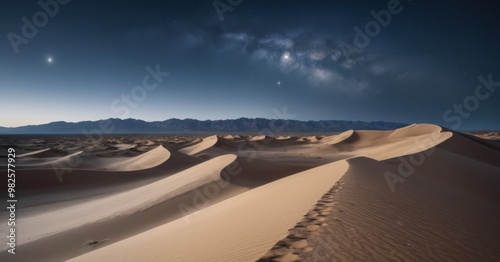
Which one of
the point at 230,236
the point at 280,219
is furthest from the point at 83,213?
the point at 280,219

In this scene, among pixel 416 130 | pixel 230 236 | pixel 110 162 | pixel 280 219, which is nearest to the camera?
pixel 230 236

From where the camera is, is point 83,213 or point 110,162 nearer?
point 83,213

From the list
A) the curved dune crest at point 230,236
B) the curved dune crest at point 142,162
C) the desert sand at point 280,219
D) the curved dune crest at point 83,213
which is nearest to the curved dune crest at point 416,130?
the desert sand at point 280,219

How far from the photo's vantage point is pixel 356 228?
3.29 meters

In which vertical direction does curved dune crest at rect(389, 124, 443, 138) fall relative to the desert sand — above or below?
above

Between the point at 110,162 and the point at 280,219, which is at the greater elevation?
the point at 280,219

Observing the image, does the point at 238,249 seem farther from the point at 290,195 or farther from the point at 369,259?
the point at 290,195

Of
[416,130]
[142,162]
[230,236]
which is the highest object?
[416,130]

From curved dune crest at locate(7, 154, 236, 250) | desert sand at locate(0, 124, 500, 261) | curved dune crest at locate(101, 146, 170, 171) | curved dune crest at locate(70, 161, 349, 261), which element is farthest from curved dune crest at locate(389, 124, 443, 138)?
curved dune crest at locate(70, 161, 349, 261)

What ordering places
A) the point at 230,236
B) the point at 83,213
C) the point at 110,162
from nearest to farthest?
the point at 230,236, the point at 83,213, the point at 110,162

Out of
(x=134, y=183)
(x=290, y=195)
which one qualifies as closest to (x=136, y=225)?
(x=290, y=195)

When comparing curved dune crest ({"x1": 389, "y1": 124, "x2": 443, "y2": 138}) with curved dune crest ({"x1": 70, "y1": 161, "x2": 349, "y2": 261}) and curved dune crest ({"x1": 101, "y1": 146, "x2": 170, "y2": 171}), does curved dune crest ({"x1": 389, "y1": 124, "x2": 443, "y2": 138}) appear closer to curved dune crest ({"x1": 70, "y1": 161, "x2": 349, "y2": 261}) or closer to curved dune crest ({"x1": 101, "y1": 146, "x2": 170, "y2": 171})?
curved dune crest ({"x1": 101, "y1": 146, "x2": 170, "y2": 171})

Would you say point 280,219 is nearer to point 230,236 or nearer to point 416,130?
point 230,236

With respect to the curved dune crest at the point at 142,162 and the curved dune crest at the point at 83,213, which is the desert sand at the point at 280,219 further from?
the curved dune crest at the point at 142,162
